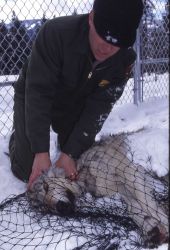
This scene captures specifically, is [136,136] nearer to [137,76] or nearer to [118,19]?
[118,19]

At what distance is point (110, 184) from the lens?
336 cm

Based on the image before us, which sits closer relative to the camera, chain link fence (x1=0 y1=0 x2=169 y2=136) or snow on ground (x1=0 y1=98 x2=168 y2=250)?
snow on ground (x1=0 y1=98 x2=168 y2=250)

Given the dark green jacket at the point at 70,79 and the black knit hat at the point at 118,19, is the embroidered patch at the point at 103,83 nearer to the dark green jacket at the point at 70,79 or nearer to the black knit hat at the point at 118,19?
the dark green jacket at the point at 70,79

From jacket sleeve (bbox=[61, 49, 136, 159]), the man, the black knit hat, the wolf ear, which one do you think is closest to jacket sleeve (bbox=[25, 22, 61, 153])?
the man

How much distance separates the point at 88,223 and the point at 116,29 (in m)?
1.25

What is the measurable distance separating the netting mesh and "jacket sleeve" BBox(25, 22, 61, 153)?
0.87 feet

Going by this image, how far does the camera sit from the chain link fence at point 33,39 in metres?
5.43

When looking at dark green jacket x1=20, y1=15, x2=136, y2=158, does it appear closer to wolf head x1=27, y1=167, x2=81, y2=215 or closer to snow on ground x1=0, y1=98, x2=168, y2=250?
wolf head x1=27, y1=167, x2=81, y2=215

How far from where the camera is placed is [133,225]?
9.48 feet

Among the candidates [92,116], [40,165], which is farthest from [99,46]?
[40,165]

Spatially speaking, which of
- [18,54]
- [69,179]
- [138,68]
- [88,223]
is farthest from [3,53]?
[88,223]

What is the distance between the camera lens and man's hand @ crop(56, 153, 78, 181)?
3268 mm

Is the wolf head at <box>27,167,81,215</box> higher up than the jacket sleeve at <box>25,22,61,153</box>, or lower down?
lower down

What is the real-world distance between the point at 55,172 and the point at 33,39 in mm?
2985
